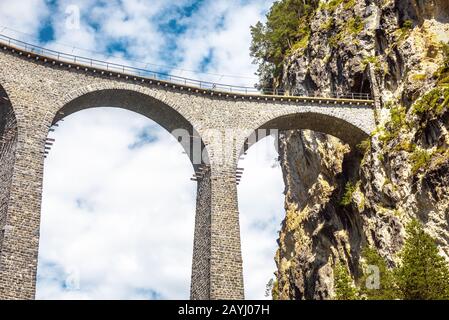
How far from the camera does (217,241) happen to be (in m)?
36.4

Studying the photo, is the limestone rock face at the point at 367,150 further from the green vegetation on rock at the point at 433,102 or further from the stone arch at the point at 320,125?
the stone arch at the point at 320,125

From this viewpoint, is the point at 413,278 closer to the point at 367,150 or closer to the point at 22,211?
the point at 367,150

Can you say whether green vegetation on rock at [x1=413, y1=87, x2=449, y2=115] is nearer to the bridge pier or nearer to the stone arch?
the stone arch

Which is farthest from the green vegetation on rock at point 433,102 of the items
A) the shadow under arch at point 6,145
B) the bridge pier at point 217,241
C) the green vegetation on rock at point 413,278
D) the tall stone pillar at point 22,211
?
the shadow under arch at point 6,145

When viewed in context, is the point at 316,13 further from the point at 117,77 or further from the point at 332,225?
the point at 117,77

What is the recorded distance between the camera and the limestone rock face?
37.7 metres

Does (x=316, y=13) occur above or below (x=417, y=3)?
above

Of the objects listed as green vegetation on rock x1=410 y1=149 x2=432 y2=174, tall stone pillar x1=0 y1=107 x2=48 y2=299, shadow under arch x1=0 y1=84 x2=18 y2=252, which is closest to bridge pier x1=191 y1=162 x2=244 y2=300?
tall stone pillar x1=0 y1=107 x2=48 y2=299

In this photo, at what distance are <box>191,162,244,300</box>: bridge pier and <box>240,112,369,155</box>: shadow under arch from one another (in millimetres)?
3782

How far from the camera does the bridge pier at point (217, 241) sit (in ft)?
116

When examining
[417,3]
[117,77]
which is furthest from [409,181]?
[117,77]
